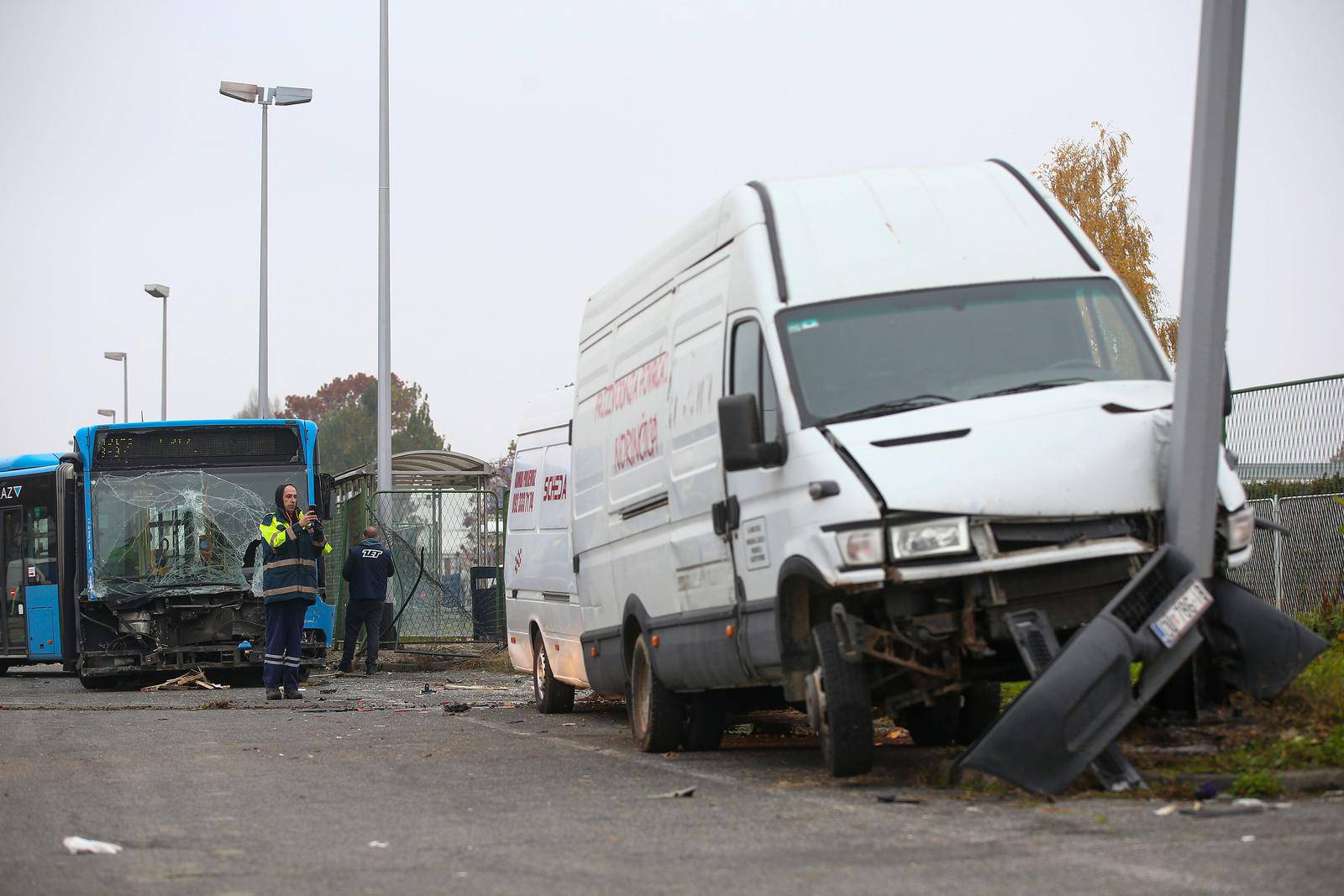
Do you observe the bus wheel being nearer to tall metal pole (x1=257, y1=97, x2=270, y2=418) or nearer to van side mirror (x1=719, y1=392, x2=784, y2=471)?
van side mirror (x1=719, y1=392, x2=784, y2=471)

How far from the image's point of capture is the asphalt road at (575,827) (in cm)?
582

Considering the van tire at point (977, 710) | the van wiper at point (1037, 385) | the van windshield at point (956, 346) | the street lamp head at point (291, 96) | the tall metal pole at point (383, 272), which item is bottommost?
the van tire at point (977, 710)

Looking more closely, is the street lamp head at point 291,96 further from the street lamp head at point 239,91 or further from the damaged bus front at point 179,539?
the damaged bus front at point 179,539

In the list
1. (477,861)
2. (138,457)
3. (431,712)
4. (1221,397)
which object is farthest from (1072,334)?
(138,457)

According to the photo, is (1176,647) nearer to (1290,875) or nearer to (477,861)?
A: (1290,875)

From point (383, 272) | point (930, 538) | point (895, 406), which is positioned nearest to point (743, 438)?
point (895, 406)

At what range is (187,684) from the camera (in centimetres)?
1969

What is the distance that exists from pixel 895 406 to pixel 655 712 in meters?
3.06

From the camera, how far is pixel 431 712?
14648 mm

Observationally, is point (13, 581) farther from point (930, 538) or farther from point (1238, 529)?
point (1238, 529)

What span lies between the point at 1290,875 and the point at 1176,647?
2166 millimetres

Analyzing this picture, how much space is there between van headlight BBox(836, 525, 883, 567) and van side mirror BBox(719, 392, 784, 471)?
74 centimetres

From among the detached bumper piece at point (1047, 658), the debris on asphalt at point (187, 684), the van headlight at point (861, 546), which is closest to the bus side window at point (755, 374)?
the van headlight at point (861, 546)

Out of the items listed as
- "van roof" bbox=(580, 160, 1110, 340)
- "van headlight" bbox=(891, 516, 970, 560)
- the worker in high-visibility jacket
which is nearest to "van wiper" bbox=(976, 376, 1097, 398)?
"van roof" bbox=(580, 160, 1110, 340)
